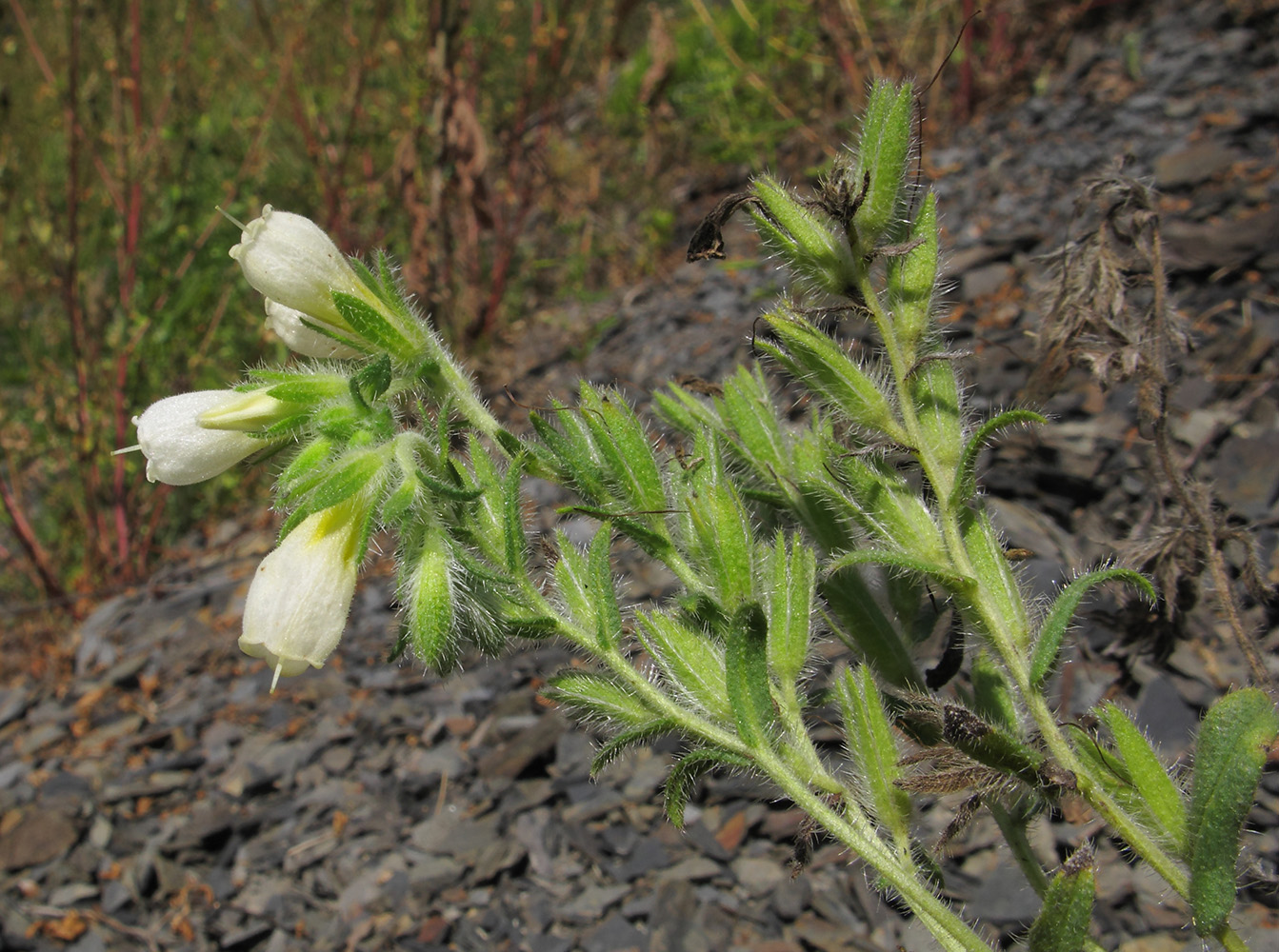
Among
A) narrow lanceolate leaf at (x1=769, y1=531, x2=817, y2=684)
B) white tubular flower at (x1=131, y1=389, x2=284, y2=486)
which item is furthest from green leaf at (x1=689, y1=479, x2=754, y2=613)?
white tubular flower at (x1=131, y1=389, x2=284, y2=486)

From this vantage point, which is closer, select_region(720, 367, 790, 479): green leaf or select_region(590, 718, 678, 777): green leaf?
select_region(590, 718, 678, 777): green leaf

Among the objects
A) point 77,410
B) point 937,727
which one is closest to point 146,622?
point 77,410

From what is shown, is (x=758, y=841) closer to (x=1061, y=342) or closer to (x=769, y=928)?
(x=769, y=928)

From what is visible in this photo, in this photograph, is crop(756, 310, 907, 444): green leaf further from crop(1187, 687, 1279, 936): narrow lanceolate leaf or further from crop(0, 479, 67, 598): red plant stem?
crop(0, 479, 67, 598): red plant stem

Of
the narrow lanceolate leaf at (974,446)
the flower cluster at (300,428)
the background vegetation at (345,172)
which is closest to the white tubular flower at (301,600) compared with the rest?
the flower cluster at (300,428)

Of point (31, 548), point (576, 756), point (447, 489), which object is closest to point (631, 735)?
point (447, 489)

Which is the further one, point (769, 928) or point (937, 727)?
point (769, 928)

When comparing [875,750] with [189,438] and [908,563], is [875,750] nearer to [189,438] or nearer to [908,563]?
[908,563]
